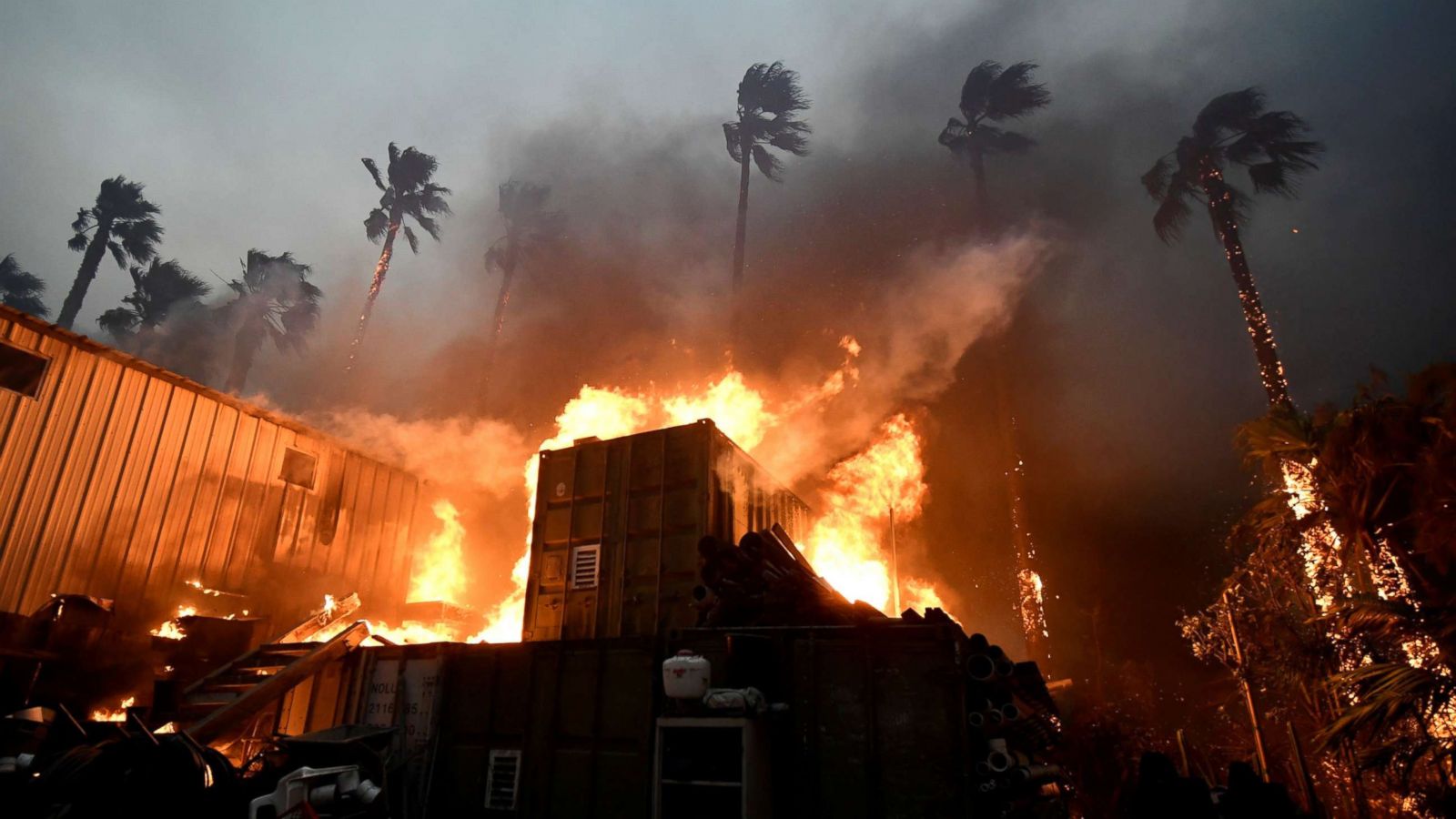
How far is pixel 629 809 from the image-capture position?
859 centimetres

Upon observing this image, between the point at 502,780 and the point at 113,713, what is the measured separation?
25.5 ft

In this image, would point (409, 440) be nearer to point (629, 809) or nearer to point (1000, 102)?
point (629, 809)

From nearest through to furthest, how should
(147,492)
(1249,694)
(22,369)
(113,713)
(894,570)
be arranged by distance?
1. (113,713)
2. (22,369)
3. (1249,694)
4. (147,492)
5. (894,570)

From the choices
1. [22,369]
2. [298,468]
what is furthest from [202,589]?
[22,369]

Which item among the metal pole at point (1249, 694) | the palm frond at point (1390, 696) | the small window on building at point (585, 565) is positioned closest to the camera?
the palm frond at point (1390, 696)

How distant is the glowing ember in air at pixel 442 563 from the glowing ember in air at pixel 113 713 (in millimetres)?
9447

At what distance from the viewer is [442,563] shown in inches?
900

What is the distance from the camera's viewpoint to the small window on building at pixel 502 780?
941 centimetres

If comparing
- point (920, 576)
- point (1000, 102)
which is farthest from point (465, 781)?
point (1000, 102)

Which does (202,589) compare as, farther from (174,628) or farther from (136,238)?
(136,238)

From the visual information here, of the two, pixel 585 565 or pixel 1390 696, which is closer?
pixel 1390 696

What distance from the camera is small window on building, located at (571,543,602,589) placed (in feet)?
40.5

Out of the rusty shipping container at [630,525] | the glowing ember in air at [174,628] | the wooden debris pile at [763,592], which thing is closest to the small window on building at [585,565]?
the rusty shipping container at [630,525]

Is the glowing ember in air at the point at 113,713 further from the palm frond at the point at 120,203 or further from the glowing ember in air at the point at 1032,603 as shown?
the palm frond at the point at 120,203
